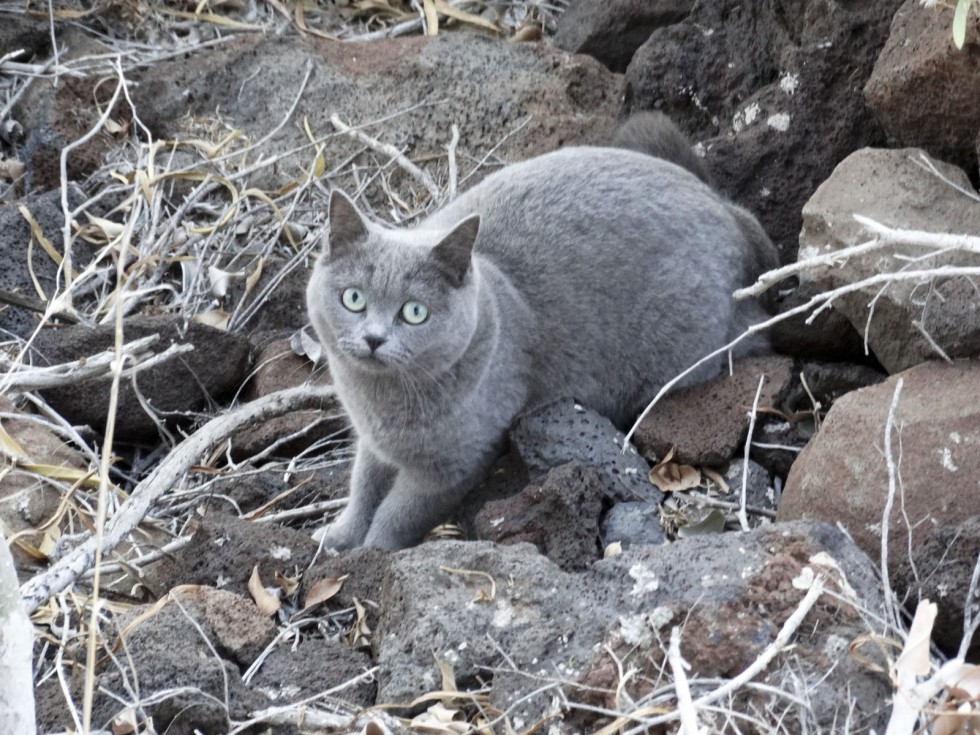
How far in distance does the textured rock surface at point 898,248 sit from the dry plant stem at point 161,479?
63.4 inches

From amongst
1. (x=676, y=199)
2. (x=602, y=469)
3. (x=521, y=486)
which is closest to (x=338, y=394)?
(x=521, y=486)

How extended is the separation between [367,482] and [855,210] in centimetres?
160

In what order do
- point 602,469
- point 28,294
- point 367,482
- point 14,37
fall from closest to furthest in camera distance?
point 602,469 → point 367,482 → point 28,294 → point 14,37

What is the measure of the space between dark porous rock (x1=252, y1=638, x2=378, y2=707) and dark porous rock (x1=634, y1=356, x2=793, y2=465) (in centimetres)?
124

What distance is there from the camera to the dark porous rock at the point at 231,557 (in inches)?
120

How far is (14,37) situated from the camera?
4.96 m

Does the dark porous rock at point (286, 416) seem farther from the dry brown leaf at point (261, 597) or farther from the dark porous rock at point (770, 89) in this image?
the dark porous rock at point (770, 89)

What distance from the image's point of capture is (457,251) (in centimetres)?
326

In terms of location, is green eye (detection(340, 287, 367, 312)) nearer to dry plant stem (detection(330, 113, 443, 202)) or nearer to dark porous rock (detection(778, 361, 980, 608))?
dark porous rock (detection(778, 361, 980, 608))

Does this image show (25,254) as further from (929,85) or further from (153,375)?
(929,85)

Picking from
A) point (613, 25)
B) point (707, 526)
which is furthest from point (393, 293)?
point (613, 25)

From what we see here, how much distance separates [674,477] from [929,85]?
1.30m

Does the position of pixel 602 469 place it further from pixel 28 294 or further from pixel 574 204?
pixel 28 294

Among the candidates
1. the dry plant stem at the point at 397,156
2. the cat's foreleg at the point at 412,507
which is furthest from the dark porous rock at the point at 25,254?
the cat's foreleg at the point at 412,507
